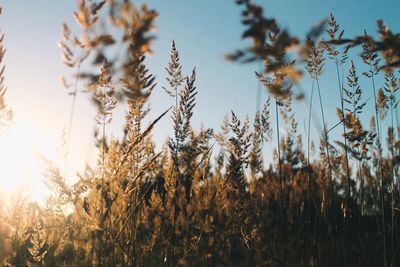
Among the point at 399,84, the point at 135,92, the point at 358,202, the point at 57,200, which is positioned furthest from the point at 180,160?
the point at 358,202

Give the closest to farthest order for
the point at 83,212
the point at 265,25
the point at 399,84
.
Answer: the point at 265,25
the point at 83,212
the point at 399,84

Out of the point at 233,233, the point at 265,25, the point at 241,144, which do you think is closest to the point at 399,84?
the point at 241,144

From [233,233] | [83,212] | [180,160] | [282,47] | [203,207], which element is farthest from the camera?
[203,207]

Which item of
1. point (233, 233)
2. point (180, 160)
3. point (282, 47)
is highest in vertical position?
point (282, 47)

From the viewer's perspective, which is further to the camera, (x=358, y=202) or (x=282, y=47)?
(x=358, y=202)

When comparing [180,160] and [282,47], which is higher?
[282,47]

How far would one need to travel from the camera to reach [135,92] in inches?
58.5

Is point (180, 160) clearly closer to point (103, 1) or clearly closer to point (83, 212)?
point (83, 212)

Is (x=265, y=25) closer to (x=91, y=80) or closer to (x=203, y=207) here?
(x=91, y=80)

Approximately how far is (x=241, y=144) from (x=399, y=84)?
1.94 m

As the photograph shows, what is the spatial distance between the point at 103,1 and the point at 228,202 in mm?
1714

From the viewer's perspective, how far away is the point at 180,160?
8.27 ft

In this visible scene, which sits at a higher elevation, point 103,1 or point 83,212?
point 103,1

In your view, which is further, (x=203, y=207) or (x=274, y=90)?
(x=203, y=207)
